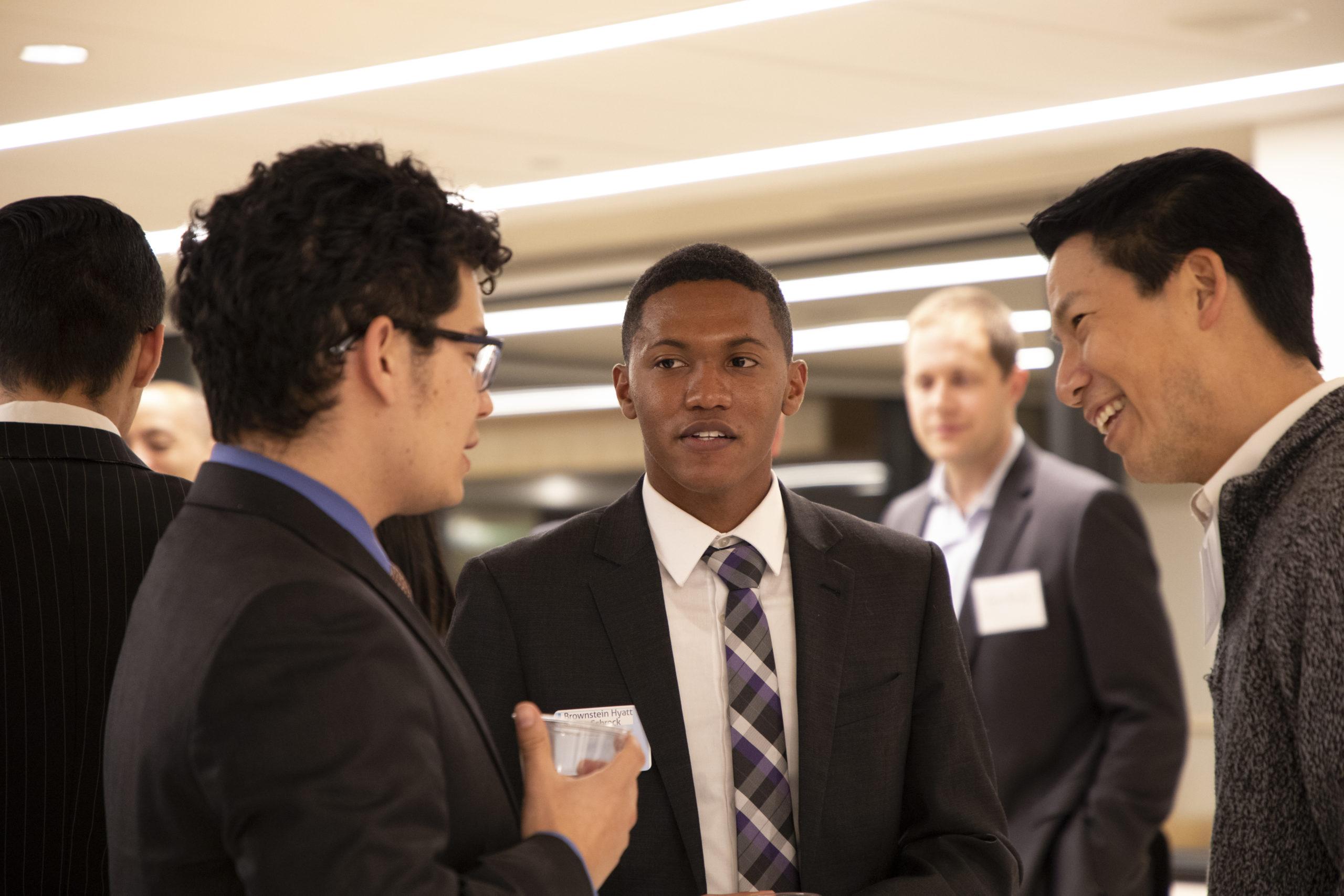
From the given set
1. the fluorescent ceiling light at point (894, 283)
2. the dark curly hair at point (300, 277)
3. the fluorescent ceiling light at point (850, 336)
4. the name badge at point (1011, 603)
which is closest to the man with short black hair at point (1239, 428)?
the dark curly hair at point (300, 277)

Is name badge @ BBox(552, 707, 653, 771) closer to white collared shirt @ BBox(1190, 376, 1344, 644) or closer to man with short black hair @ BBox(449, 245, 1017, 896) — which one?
man with short black hair @ BBox(449, 245, 1017, 896)

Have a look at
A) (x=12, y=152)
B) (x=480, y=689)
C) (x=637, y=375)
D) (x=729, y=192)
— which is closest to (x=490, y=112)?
(x=729, y=192)

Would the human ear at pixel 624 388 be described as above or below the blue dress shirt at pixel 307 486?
above

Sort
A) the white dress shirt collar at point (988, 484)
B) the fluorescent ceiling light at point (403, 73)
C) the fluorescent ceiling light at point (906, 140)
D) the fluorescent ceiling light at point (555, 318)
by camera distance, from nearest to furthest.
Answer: the white dress shirt collar at point (988, 484) → the fluorescent ceiling light at point (403, 73) → the fluorescent ceiling light at point (906, 140) → the fluorescent ceiling light at point (555, 318)

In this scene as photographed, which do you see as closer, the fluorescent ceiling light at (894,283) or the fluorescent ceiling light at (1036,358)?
the fluorescent ceiling light at (894,283)

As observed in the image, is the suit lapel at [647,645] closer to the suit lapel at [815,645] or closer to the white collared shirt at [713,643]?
the white collared shirt at [713,643]

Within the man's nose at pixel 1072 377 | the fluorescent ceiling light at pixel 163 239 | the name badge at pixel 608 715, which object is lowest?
the name badge at pixel 608 715

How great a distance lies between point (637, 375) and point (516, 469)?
652cm

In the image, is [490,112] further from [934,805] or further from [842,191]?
[934,805]

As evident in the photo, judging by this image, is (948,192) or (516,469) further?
(516,469)

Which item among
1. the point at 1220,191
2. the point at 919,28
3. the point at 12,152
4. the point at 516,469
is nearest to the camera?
the point at 1220,191

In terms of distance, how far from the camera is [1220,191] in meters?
1.65

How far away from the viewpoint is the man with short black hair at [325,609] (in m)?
1.05

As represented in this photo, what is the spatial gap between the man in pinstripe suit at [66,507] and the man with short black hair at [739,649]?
1.67 ft
